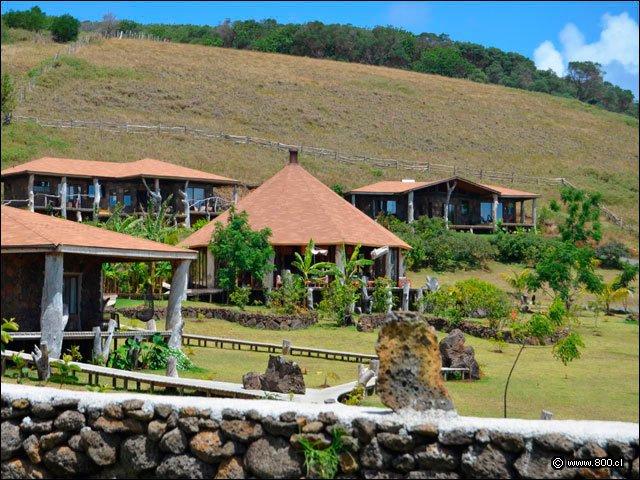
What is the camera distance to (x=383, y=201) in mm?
53438

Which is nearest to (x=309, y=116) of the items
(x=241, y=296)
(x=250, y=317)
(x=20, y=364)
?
(x=241, y=296)

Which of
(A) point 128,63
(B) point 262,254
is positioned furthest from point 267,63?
(B) point 262,254

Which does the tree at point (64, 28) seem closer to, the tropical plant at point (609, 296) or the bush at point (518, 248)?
the bush at point (518, 248)

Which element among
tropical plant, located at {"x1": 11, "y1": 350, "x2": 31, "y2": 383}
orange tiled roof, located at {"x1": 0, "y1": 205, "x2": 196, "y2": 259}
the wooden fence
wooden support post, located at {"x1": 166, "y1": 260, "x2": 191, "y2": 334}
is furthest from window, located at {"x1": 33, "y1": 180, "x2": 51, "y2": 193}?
tropical plant, located at {"x1": 11, "y1": 350, "x2": 31, "y2": 383}

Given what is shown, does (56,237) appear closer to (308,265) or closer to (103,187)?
(308,265)

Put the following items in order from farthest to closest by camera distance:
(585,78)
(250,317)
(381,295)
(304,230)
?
(585,78)
(304,230)
(381,295)
(250,317)

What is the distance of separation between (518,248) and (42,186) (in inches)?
1151

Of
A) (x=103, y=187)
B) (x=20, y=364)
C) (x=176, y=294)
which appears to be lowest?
(x=20, y=364)

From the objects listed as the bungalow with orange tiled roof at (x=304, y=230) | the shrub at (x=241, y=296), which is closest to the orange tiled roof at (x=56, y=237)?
the shrub at (x=241, y=296)

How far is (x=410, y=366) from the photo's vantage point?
818 cm

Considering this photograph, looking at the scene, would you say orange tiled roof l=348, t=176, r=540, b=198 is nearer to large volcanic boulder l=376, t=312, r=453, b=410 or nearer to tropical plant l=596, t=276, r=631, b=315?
tropical plant l=596, t=276, r=631, b=315

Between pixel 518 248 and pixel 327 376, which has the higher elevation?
pixel 518 248

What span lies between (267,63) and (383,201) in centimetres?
5743

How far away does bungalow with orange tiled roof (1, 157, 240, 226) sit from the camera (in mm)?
43062
